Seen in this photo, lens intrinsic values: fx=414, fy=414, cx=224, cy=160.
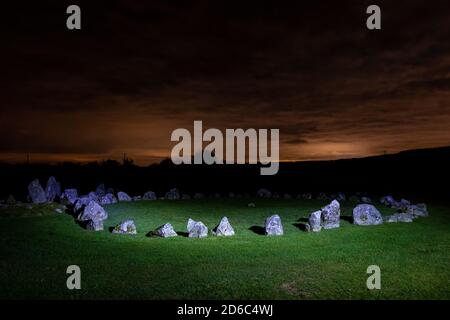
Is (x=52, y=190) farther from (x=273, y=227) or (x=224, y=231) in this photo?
(x=273, y=227)

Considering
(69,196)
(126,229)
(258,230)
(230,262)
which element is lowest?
(230,262)

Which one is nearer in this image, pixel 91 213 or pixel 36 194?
pixel 91 213

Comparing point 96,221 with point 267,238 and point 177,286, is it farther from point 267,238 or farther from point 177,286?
point 177,286

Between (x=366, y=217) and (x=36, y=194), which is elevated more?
(x=36, y=194)

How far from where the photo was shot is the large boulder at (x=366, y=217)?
63.9 feet

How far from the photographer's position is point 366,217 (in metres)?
19.5

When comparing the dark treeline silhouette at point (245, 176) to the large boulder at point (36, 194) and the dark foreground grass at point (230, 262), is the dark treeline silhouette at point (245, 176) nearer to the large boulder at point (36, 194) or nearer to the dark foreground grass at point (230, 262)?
the large boulder at point (36, 194)

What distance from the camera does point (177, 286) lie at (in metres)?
10.5

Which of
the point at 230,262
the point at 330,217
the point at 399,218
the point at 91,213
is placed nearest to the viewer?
the point at 230,262

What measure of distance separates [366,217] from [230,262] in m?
9.39

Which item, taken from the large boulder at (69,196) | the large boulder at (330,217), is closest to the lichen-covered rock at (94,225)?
the large boulder at (69,196)

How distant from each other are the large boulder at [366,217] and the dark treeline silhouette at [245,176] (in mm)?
25933

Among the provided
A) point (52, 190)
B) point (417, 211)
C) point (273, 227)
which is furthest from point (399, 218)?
point (52, 190)
